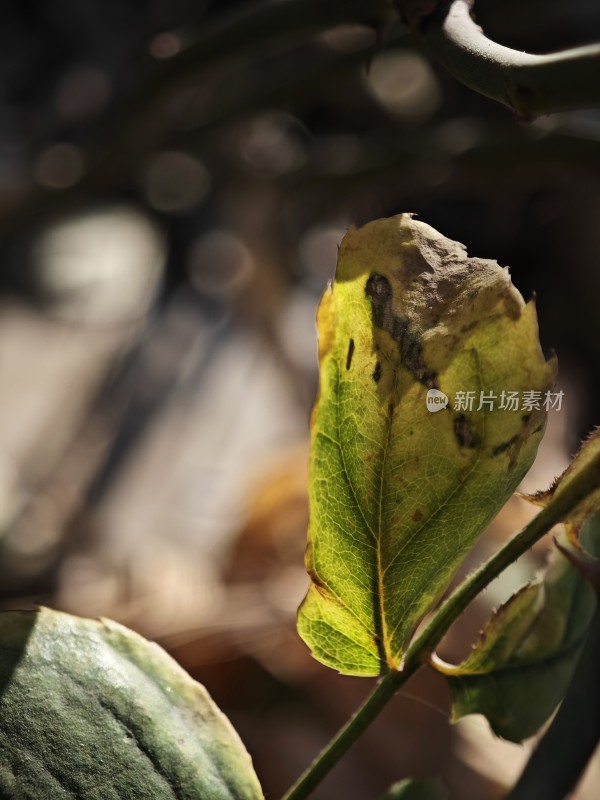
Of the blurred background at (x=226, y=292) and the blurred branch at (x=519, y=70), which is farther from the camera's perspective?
the blurred background at (x=226, y=292)

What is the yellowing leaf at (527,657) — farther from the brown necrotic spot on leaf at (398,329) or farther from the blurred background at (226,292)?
the blurred background at (226,292)

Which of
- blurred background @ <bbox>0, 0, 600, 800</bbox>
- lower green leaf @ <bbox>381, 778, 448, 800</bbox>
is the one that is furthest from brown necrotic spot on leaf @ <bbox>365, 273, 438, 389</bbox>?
blurred background @ <bbox>0, 0, 600, 800</bbox>

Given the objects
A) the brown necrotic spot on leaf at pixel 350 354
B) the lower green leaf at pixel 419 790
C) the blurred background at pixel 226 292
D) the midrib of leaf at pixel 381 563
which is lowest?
the blurred background at pixel 226 292

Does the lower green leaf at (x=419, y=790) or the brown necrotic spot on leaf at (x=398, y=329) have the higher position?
the brown necrotic spot on leaf at (x=398, y=329)

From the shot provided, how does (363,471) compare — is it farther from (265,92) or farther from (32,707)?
(265,92)

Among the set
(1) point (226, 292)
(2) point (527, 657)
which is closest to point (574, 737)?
(2) point (527, 657)

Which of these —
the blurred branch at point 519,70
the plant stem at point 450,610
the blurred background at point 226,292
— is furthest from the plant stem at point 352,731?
the blurred background at point 226,292

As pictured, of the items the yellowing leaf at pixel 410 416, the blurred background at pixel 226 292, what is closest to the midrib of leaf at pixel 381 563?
the yellowing leaf at pixel 410 416
